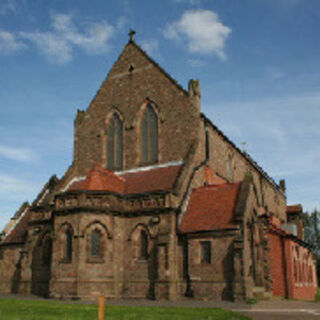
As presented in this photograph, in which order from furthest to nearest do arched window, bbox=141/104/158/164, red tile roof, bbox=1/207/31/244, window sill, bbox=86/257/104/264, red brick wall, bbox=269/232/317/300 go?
1. red tile roof, bbox=1/207/31/244
2. arched window, bbox=141/104/158/164
3. red brick wall, bbox=269/232/317/300
4. window sill, bbox=86/257/104/264

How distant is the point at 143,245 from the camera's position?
2522 centimetres

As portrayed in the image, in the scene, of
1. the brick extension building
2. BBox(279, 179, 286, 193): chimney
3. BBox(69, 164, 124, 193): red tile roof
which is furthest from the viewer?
BBox(279, 179, 286, 193): chimney

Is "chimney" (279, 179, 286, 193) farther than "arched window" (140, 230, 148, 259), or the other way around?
"chimney" (279, 179, 286, 193)

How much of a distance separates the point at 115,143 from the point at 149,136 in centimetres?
312

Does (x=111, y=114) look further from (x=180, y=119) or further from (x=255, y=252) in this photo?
(x=255, y=252)

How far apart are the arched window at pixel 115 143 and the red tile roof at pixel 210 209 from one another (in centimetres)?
747

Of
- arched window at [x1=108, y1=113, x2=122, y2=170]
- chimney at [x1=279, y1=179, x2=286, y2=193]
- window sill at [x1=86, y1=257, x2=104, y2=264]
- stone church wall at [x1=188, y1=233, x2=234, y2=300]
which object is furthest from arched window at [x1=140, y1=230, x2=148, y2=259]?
chimney at [x1=279, y1=179, x2=286, y2=193]

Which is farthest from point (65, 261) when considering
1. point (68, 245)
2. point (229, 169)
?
point (229, 169)

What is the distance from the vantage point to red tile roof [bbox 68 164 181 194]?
2602 cm

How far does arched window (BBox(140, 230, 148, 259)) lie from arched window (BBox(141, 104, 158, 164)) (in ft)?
21.7

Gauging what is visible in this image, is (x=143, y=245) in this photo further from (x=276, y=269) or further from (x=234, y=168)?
(x=234, y=168)

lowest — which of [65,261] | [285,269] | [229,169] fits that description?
[285,269]

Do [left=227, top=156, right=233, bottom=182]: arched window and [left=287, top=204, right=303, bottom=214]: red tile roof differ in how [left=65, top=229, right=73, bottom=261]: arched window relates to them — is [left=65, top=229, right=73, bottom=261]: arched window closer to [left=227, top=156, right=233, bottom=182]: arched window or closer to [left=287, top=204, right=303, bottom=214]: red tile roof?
[left=227, top=156, right=233, bottom=182]: arched window

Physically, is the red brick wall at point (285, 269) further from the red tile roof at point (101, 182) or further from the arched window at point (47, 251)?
the arched window at point (47, 251)
